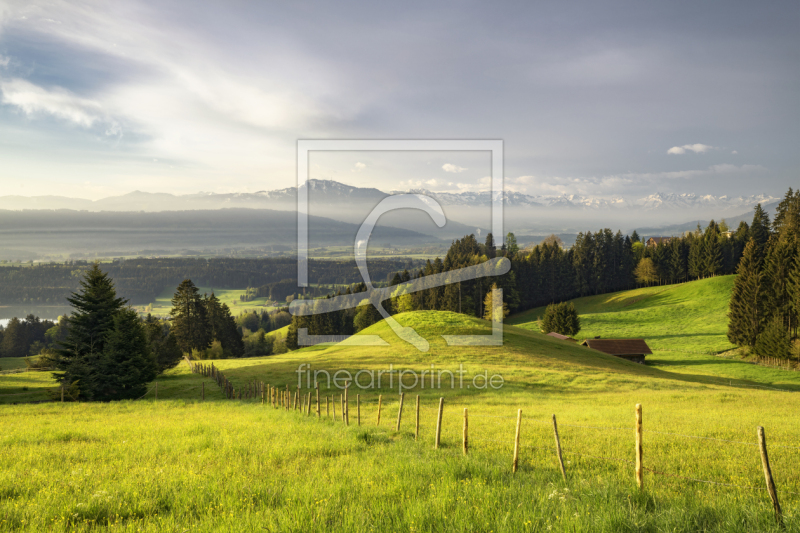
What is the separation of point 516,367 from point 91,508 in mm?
36493

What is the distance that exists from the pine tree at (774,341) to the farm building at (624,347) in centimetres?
1291

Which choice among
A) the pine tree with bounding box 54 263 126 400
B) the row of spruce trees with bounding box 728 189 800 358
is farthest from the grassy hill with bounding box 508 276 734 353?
the pine tree with bounding box 54 263 126 400

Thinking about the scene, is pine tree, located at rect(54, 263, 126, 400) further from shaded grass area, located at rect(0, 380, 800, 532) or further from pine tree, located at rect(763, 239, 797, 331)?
pine tree, located at rect(763, 239, 797, 331)

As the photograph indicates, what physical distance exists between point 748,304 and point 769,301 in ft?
7.94

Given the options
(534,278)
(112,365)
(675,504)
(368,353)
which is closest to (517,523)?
(675,504)

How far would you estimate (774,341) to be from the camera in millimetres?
51500

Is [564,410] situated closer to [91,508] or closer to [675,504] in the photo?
[675,504]

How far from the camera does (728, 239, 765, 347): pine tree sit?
5728cm

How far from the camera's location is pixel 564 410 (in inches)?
854

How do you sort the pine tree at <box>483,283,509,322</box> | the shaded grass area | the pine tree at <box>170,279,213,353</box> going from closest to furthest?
1. the shaded grass area
2. the pine tree at <box>170,279,213,353</box>
3. the pine tree at <box>483,283,509,322</box>

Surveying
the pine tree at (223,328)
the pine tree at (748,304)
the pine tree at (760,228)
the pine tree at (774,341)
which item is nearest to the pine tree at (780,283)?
the pine tree at (748,304)

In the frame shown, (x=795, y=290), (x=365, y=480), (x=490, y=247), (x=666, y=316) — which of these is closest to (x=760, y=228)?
(x=666, y=316)

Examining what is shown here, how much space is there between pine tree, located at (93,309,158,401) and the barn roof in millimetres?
59377

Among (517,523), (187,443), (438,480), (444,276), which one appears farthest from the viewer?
(444,276)
